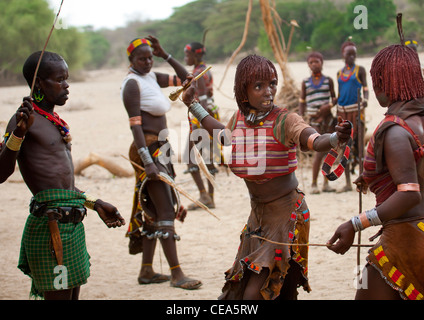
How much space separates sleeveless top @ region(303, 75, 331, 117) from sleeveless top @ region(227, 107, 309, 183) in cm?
530

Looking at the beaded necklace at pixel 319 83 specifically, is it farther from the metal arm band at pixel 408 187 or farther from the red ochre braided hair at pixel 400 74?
the metal arm band at pixel 408 187

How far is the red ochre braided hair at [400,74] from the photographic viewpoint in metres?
2.80

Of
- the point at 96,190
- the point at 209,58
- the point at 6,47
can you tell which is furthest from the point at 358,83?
the point at 209,58

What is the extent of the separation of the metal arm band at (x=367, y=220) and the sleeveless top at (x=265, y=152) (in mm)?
648

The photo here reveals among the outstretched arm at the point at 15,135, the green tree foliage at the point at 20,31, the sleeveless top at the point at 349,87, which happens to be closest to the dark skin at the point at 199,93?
the sleeveless top at the point at 349,87

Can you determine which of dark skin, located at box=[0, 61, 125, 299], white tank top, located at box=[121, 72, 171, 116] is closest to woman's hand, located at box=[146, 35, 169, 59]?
white tank top, located at box=[121, 72, 171, 116]

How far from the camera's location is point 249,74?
3.29 meters

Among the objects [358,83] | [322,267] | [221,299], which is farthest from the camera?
[358,83]

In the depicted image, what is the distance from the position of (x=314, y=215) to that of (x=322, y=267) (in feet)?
6.51

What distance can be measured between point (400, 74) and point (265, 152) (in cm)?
84

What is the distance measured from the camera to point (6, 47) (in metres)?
25.4

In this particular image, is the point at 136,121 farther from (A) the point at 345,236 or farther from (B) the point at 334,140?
(A) the point at 345,236

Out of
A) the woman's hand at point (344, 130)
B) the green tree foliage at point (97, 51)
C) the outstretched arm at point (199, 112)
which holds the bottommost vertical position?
the woman's hand at point (344, 130)
